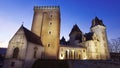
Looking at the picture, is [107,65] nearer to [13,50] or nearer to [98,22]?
[13,50]

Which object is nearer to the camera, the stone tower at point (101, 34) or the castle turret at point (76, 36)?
the stone tower at point (101, 34)

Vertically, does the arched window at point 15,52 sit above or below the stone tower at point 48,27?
below

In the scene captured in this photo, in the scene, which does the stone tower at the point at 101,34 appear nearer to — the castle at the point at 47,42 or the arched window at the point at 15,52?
the castle at the point at 47,42

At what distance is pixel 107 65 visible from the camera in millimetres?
18688

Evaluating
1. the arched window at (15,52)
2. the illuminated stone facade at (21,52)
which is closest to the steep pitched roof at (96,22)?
the illuminated stone facade at (21,52)

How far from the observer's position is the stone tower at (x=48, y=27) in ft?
89.1

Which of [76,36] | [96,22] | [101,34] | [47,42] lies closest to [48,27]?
[47,42]

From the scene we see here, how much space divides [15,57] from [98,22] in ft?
118

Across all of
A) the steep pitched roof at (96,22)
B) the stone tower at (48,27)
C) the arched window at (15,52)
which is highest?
the steep pitched roof at (96,22)

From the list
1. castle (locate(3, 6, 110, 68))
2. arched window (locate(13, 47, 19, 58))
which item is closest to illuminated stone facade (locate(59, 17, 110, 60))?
castle (locate(3, 6, 110, 68))

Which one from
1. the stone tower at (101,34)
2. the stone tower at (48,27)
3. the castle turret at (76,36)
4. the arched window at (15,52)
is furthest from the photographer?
the castle turret at (76,36)

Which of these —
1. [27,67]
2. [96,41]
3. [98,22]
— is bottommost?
[27,67]

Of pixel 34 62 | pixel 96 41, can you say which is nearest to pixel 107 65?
pixel 34 62

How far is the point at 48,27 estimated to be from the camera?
2908 centimetres
